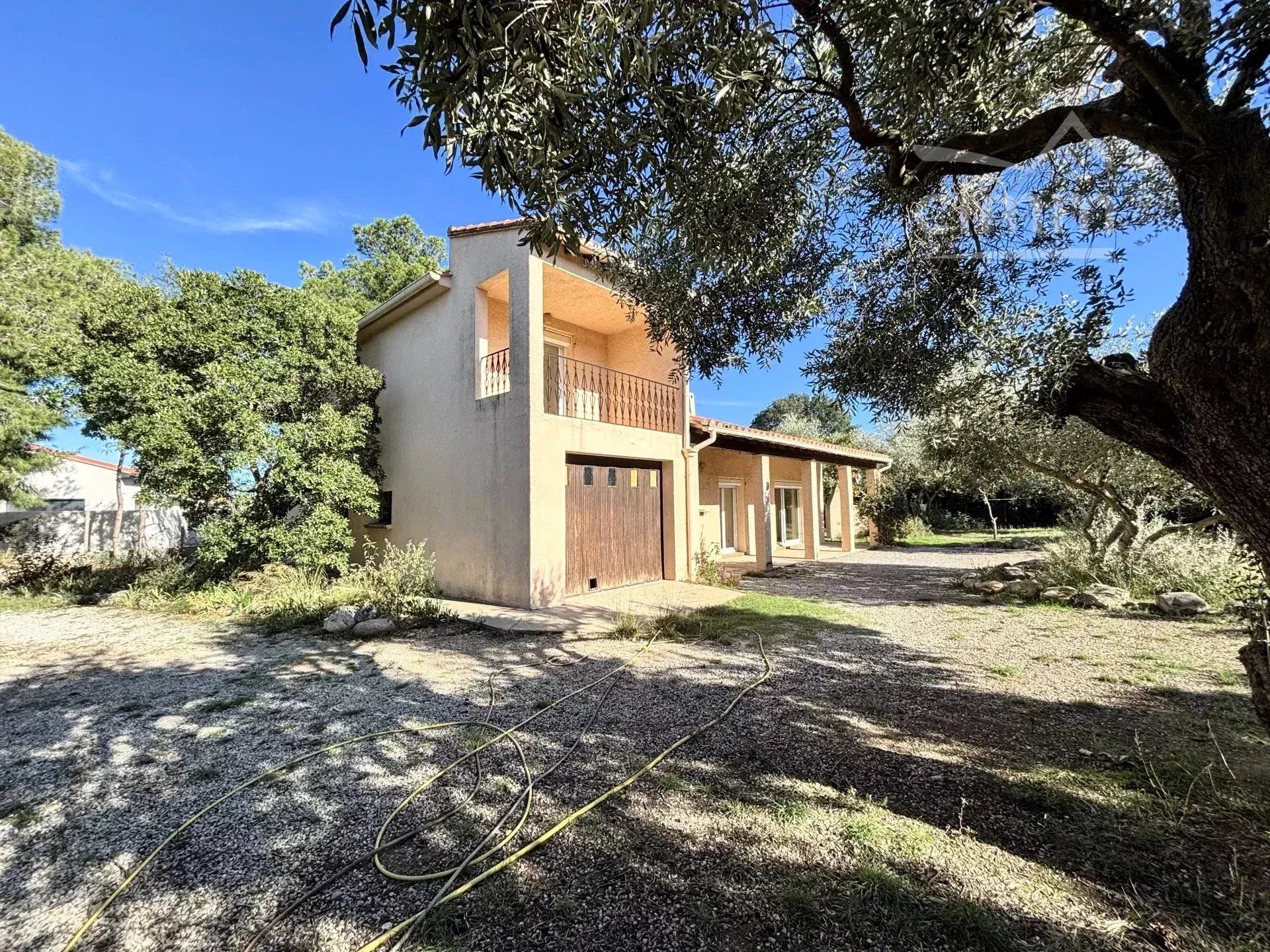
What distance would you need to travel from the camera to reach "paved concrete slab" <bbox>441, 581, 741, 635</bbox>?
726cm

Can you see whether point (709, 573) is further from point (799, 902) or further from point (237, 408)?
point (237, 408)

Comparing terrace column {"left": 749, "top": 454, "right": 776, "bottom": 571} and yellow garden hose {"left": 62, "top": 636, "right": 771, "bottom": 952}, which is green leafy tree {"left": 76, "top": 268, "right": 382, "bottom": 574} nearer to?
yellow garden hose {"left": 62, "top": 636, "right": 771, "bottom": 952}

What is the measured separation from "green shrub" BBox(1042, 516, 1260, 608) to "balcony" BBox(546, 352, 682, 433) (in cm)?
788

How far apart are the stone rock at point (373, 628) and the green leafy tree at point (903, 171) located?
568 centimetres

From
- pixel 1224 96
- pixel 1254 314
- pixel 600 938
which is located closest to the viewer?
pixel 600 938

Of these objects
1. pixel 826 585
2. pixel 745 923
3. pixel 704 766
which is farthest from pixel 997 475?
A: pixel 745 923

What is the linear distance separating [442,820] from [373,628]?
5108 mm

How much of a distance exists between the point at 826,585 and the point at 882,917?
9804 millimetres

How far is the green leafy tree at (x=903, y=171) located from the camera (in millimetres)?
2234

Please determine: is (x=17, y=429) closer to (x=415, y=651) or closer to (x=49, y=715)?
(x=49, y=715)

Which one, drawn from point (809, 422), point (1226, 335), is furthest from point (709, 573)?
point (809, 422)

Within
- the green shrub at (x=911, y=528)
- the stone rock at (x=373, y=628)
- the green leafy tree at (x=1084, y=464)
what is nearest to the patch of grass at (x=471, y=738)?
the stone rock at (x=373, y=628)

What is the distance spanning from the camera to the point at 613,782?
318cm

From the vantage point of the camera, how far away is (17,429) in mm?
11141
